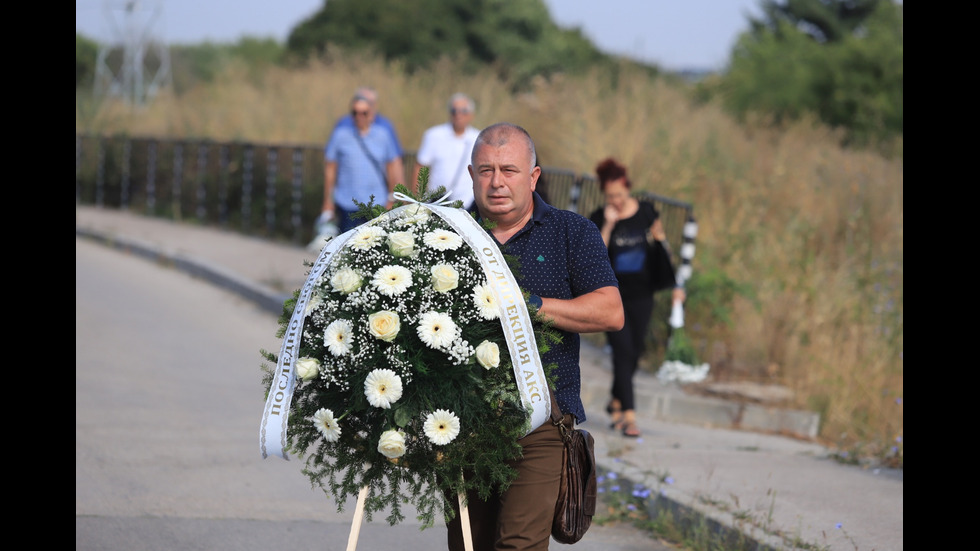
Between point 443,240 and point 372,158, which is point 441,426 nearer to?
point 443,240

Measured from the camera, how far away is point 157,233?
2012cm

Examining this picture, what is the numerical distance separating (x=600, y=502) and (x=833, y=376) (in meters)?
4.09

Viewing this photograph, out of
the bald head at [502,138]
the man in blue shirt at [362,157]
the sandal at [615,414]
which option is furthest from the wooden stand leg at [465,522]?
the man in blue shirt at [362,157]

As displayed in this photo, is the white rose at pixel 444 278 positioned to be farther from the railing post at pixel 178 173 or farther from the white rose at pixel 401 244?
the railing post at pixel 178 173

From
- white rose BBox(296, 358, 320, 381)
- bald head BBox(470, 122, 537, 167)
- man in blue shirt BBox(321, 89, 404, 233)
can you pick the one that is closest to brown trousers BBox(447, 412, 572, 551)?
white rose BBox(296, 358, 320, 381)

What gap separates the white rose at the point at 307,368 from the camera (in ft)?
13.0

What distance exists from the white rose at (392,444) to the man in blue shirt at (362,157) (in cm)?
794

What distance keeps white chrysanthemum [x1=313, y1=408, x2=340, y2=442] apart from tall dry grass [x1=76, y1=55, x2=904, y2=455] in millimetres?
5540


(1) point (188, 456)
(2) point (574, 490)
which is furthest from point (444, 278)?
(1) point (188, 456)

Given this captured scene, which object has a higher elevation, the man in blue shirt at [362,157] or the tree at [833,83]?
the tree at [833,83]

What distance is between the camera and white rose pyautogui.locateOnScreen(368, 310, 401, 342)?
12.6 ft

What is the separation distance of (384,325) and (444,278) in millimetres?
242
